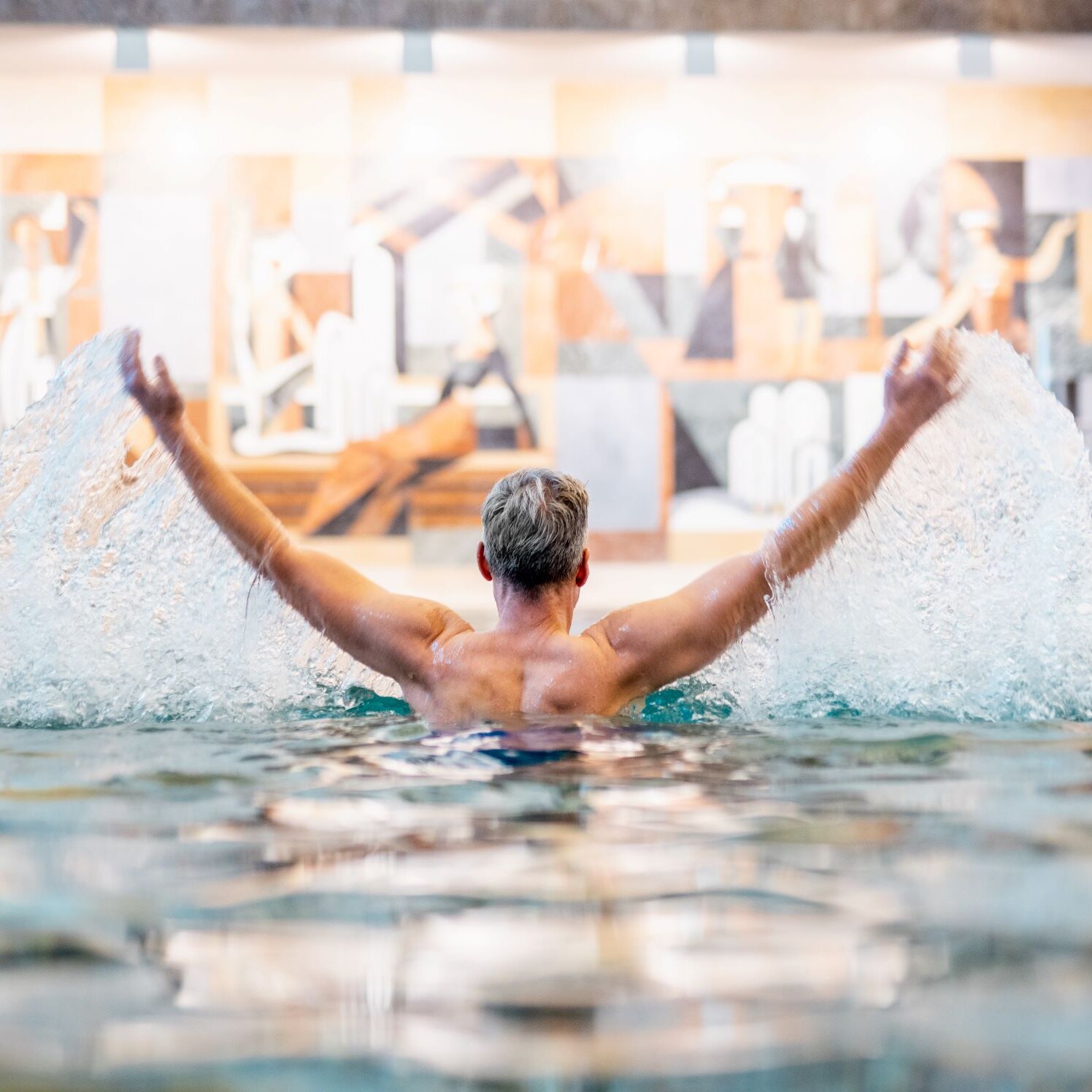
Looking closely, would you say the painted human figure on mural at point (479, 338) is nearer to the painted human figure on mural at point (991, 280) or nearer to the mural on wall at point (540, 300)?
the mural on wall at point (540, 300)

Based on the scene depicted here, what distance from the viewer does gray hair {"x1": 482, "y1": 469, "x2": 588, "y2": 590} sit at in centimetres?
215

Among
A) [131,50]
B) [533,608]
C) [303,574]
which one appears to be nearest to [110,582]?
[303,574]

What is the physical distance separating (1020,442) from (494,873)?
5.96 feet

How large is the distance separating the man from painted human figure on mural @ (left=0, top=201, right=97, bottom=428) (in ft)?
13.9

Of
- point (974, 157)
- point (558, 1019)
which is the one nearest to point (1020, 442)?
point (558, 1019)

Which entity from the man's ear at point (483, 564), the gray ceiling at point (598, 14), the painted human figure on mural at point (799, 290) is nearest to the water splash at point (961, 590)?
the man's ear at point (483, 564)

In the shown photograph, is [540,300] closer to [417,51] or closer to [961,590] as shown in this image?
[417,51]

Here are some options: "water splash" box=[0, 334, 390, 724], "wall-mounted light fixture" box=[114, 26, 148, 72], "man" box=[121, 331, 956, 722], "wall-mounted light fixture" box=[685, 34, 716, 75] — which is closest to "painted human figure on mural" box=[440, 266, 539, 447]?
"wall-mounted light fixture" box=[685, 34, 716, 75]

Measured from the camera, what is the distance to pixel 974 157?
637 cm

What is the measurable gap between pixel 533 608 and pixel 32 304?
4.96 metres

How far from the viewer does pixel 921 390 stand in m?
2.44

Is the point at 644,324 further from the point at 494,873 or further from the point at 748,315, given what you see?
the point at 494,873

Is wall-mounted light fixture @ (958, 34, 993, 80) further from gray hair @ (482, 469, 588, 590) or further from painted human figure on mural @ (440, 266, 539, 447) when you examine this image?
gray hair @ (482, 469, 588, 590)

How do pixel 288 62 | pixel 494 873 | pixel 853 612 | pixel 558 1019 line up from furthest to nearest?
pixel 288 62 < pixel 853 612 < pixel 494 873 < pixel 558 1019
